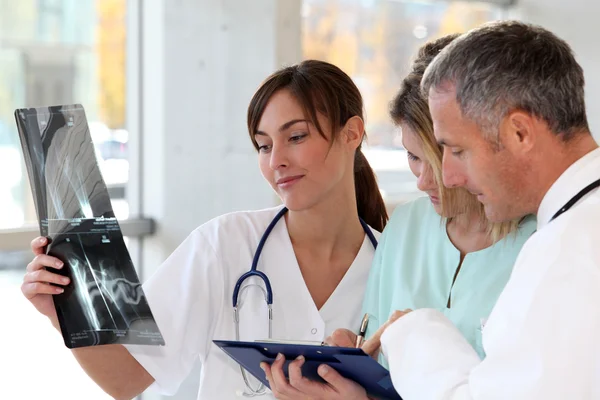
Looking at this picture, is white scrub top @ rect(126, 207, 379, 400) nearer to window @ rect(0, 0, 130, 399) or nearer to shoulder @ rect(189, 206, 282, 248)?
shoulder @ rect(189, 206, 282, 248)

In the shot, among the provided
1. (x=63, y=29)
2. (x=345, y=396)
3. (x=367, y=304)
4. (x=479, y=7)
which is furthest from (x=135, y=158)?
(x=479, y=7)

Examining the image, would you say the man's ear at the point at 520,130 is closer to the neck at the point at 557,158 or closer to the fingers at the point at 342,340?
the neck at the point at 557,158

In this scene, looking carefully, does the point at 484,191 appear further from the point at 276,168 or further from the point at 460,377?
the point at 276,168

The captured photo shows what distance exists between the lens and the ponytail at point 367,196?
2.10m

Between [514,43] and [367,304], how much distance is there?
30.1 inches

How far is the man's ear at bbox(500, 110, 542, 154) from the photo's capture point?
43.6 inches

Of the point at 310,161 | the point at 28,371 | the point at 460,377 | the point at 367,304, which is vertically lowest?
the point at 28,371

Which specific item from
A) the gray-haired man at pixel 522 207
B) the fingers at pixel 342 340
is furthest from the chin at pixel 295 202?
the gray-haired man at pixel 522 207

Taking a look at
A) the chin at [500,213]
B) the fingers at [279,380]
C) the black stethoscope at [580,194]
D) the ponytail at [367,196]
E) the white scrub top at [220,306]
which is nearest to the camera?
the black stethoscope at [580,194]

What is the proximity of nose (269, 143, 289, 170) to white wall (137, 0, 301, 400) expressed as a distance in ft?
4.64

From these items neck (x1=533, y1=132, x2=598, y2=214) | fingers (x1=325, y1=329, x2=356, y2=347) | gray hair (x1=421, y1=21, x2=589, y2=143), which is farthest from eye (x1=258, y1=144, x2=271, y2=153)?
neck (x1=533, y1=132, x2=598, y2=214)

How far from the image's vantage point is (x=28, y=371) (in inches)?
125

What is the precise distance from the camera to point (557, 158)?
3.66 ft

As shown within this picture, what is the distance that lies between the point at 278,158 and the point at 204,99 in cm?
150
